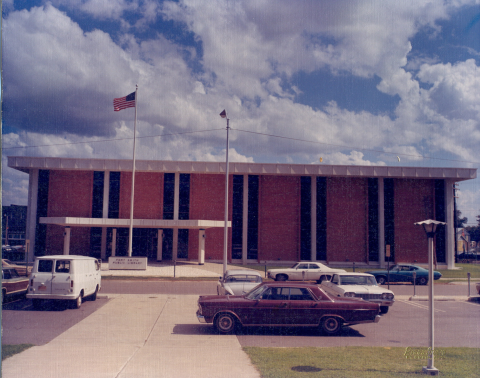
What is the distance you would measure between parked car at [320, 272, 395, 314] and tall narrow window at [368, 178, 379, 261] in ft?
85.8

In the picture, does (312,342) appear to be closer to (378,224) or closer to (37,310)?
(37,310)

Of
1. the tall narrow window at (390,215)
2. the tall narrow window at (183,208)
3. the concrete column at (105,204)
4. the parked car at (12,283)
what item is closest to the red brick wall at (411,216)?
the tall narrow window at (390,215)

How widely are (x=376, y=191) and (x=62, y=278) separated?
33381mm

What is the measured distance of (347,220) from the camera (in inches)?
1603

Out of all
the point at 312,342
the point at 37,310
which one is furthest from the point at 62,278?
the point at 312,342

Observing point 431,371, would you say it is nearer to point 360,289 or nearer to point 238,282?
point 360,289

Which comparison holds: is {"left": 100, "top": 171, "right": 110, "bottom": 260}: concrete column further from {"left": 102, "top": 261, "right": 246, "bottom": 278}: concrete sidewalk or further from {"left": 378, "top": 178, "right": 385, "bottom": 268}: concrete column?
{"left": 378, "top": 178, "right": 385, "bottom": 268}: concrete column

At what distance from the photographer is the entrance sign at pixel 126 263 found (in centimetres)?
3056

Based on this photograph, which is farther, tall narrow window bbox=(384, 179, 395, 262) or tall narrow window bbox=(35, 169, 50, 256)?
tall narrow window bbox=(384, 179, 395, 262)

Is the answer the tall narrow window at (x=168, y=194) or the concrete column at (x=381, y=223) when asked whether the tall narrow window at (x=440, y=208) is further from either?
the tall narrow window at (x=168, y=194)

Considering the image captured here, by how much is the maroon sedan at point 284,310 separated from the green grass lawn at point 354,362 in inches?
66.2

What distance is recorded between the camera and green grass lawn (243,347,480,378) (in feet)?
24.4

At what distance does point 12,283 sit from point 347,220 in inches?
1258

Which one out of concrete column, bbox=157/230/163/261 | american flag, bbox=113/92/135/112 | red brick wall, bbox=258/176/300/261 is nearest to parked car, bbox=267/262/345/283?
red brick wall, bbox=258/176/300/261
